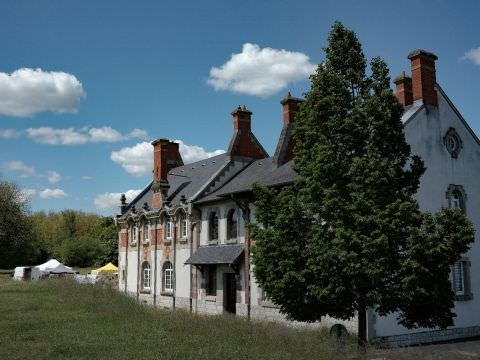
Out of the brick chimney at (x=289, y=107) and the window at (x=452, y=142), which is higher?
the brick chimney at (x=289, y=107)

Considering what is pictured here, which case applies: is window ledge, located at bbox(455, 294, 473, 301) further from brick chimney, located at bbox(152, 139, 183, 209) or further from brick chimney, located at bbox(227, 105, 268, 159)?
brick chimney, located at bbox(152, 139, 183, 209)

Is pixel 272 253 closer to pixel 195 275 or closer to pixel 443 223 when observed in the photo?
pixel 443 223

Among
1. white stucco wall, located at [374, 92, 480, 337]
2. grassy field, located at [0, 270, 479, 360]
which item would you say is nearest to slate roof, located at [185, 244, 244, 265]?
grassy field, located at [0, 270, 479, 360]

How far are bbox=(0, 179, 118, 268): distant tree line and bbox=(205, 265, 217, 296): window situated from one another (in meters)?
36.7

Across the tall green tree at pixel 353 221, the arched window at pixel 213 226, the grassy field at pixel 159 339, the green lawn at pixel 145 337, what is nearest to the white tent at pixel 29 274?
the green lawn at pixel 145 337

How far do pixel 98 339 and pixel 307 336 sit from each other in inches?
247

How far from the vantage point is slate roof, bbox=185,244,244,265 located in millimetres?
24156

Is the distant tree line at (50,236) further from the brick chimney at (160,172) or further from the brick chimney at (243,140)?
the brick chimney at (243,140)

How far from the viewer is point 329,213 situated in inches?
558

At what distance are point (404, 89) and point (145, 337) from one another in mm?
→ 13821

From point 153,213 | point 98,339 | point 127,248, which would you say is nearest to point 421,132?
point 98,339

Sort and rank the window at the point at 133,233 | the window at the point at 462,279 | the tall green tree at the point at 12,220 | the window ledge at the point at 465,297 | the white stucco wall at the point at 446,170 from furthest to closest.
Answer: the tall green tree at the point at 12,220 < the window at the point at 133,233 < the window at the point at 462,279 < the window ledge at the point at 465,297 < the white stucco wall at the point at 446,170

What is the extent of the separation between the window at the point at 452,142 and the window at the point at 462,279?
4.32 meters

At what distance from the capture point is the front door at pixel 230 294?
82.9 ft
